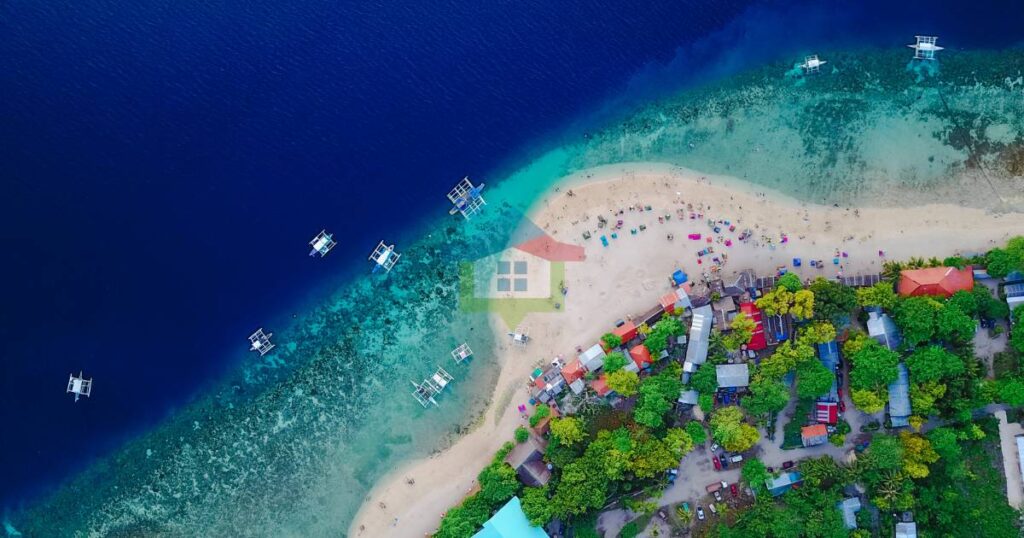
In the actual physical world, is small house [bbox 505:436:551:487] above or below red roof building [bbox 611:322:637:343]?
below

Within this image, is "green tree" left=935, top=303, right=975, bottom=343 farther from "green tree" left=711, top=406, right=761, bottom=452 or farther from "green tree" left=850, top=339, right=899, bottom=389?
"green tree" left=711, top=406, right=761, bottom=452

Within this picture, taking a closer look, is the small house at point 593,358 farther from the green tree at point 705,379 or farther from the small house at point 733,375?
the small house at point 733,375

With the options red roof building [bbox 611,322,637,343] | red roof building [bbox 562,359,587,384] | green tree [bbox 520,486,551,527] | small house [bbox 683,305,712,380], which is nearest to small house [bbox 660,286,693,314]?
small house [bbox 683,305,712,380]

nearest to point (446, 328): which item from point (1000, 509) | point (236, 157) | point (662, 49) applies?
point (236, 157)

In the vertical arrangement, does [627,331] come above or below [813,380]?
above

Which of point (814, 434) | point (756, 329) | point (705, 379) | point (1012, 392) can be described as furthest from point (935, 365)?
point (705, 379)

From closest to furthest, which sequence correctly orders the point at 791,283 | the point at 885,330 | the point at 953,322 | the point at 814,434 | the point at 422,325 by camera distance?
the point at 953,322 → the point at 791,283 → the point at 885,330 → the point at 814,434 → the point at 422,325

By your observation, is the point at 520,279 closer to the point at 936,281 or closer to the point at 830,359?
the point at 830,359
